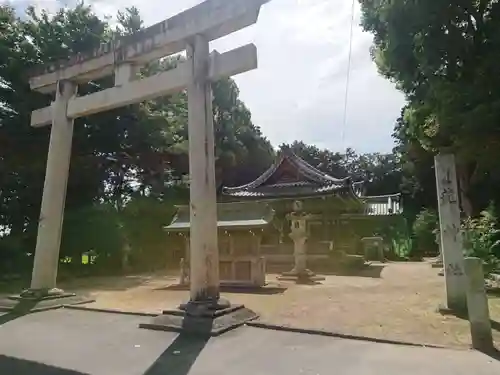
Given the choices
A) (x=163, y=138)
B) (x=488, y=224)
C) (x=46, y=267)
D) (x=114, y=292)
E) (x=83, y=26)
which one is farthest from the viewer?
(x=163, y=138)

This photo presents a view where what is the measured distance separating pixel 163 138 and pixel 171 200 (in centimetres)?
357

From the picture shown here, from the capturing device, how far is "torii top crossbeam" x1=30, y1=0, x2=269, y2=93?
21.8 feet

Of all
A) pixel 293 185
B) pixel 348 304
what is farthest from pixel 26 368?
pixel 293 185

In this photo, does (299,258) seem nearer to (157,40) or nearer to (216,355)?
(157,40)

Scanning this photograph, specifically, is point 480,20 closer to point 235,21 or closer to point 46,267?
point 235,21

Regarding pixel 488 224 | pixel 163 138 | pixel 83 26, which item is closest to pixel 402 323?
pixel 488 224

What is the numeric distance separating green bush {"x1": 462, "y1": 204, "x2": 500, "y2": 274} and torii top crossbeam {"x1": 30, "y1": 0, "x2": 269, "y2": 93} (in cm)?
829

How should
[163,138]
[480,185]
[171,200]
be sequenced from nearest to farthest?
[163,138], [171,200], [480,185]

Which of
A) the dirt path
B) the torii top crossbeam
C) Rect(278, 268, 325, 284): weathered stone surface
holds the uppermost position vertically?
the torii top crossbeam

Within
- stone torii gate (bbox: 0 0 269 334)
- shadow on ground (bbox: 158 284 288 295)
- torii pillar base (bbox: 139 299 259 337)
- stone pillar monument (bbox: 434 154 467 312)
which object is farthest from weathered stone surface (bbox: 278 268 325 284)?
torii pillar base (bbox: 139 299 259 337)

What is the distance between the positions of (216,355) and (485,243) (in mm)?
9496

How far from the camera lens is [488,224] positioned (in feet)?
44.7

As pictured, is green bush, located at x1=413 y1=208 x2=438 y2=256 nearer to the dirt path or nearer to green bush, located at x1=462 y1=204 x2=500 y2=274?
the dirt path

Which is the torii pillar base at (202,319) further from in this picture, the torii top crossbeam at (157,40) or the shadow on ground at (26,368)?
the torii top crossbeam at (157,40)
